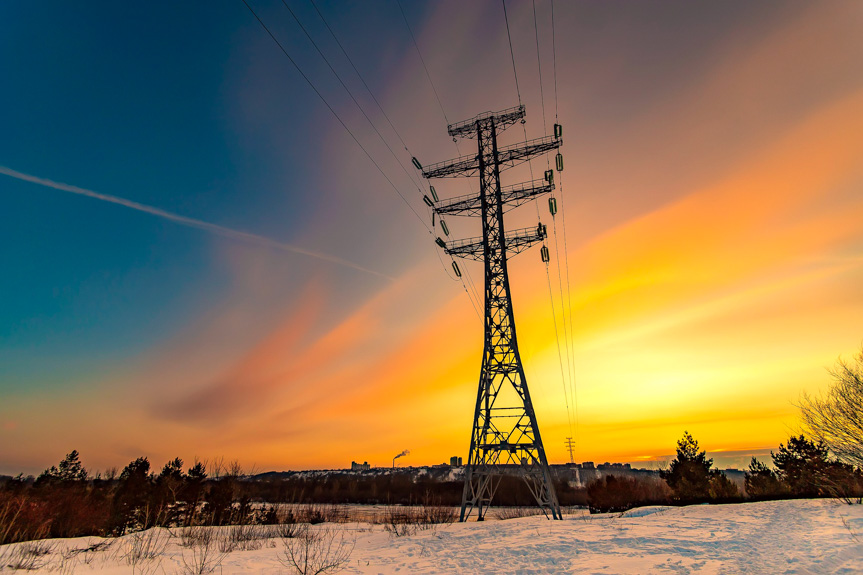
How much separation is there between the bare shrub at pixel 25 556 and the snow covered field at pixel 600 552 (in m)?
0.12

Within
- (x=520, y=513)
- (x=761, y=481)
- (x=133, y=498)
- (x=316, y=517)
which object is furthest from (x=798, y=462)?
(x=133, y=498)

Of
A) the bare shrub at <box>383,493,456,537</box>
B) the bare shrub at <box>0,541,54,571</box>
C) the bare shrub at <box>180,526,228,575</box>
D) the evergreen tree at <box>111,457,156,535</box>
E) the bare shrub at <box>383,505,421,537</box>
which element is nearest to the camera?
the bare shrub at <box>180,526,228,575</box>

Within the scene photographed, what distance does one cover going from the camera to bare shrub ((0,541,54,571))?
8359mm

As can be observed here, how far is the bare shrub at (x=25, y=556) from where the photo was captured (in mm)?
8359

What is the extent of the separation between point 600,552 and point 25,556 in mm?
14157

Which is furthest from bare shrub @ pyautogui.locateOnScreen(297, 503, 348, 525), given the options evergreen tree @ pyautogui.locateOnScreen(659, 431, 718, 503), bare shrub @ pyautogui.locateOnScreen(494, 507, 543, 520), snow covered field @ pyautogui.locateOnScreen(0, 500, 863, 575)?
evergreen tree @ pyautogui.locateOnScreen(659, 431, 718, 503)

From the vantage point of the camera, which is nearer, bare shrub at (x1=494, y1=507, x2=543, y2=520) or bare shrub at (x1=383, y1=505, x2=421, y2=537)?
bare shrub at (x1=383, y1=505, x2=421, y2=537)

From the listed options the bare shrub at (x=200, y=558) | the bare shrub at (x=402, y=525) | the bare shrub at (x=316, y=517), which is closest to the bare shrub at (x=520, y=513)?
the bare shrub at (x=402, y=525)

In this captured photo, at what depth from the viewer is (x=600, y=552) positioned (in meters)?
8.40

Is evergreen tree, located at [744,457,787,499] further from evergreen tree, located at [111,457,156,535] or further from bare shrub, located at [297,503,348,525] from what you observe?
evergreen tree, located at [111,457,156,535]

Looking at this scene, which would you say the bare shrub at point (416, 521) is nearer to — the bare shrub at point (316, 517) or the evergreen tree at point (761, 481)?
the bare shrub at point (316, 517)

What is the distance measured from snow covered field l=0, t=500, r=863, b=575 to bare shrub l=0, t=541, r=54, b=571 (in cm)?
12

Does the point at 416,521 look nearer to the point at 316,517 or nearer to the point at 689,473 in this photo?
the point at 316,517

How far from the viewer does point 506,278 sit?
21719 mm
